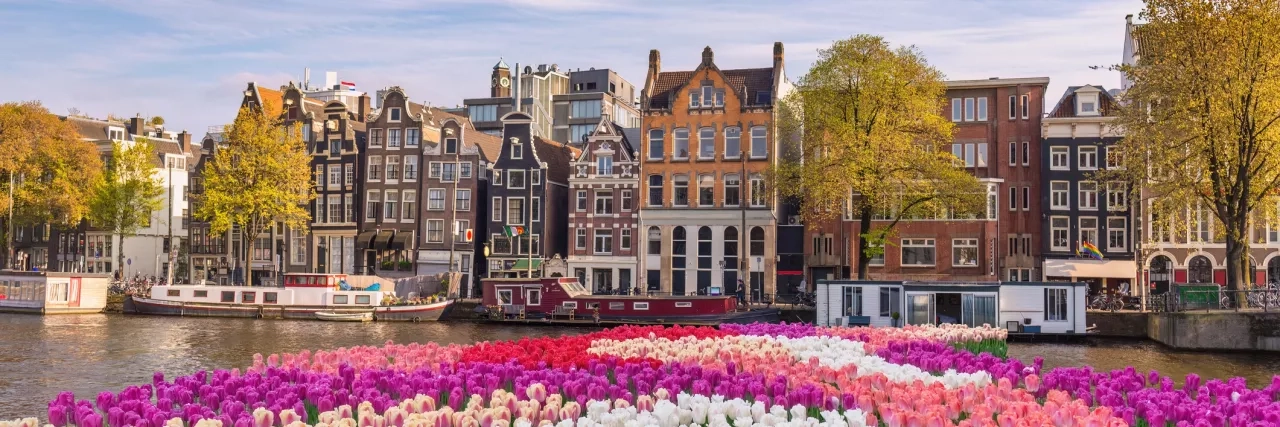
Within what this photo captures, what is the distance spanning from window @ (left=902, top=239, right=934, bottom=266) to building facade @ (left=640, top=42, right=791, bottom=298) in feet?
24.7

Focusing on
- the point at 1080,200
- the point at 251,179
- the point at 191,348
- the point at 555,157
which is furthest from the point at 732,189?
the point at 191,348

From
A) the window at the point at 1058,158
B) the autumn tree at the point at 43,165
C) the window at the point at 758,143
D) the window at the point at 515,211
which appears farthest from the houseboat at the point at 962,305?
the autumn tree at the point at 43,165

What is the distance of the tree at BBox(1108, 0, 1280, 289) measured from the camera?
42.0m

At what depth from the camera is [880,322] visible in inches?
1939

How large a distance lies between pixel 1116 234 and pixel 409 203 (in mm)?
42303

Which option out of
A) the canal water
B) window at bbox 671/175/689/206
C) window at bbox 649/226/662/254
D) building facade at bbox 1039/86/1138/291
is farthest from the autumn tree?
building facade at bbox 1039/86/1138/291

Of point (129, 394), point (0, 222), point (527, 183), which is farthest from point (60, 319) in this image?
point (129, 394)

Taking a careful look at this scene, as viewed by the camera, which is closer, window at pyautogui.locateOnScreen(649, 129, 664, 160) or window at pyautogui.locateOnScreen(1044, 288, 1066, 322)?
window at pyautogui.locateOnScreen(1044, 288, 1066, 322)

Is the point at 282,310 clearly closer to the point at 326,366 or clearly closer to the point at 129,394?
the point at 326,366

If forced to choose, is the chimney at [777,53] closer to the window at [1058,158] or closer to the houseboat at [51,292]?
the window at [1058,158]

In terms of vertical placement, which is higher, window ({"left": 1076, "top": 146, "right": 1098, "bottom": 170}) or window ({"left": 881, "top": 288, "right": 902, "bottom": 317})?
window ({"left": 1076, "top": 146, "right": 1098, "bottom": 170})

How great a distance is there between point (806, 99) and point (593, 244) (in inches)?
805

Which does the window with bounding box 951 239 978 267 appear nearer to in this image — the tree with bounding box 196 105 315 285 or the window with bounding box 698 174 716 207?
the window with bounding box 698 174 716 207

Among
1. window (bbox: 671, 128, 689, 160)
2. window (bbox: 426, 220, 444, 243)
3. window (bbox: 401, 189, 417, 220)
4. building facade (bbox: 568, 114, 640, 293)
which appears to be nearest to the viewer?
window (bbox: 671, 128, 689, 160)
